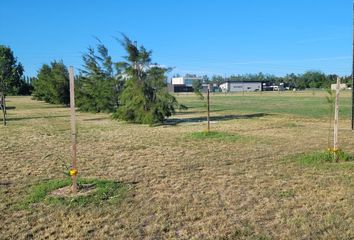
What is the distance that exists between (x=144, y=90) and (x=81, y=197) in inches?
523

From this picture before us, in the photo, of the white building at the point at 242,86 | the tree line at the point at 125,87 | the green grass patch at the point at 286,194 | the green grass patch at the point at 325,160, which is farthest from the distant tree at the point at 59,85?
the white building at the point at 242,86

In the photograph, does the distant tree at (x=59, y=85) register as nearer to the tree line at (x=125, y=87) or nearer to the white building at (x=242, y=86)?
the tree line at (x=125, y=87)

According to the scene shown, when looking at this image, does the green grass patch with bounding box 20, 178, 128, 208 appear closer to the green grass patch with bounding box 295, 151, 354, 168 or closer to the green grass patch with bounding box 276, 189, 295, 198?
the green grass patch with bounding box 276, 189, 295, 198

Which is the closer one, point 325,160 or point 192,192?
point 192,192

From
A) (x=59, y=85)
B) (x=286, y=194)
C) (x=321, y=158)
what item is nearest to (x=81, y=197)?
(x=286, y=194)

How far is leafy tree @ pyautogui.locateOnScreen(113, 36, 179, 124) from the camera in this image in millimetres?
19016

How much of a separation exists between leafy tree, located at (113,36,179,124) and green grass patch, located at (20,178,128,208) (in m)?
11.9

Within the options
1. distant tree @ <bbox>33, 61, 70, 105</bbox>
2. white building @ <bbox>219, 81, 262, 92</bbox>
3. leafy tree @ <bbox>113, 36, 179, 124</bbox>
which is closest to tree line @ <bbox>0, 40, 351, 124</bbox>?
leafy tree @ <bbox>113, 36, 179, 124</bbox>

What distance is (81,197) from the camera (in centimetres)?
601

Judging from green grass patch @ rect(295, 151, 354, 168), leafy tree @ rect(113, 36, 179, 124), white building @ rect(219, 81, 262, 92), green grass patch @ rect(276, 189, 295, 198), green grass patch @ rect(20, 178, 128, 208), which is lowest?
green grass patch @ rect(20, 178, 128, 208)

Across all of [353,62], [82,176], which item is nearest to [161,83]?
[353,62]

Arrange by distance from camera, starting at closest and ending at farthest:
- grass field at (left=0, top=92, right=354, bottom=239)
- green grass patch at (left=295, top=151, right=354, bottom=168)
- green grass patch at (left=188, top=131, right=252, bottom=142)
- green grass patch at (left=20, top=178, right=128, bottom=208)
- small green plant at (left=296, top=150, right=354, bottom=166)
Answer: grass field at (left=0, top=92, right=354, bottom=239)
green grass patch at (left=20, top=178, right=128, bottom=208)
green grass patch at (left=295, top=151, right=354, bottom=168)
small green plant at (left=296, top=150, right=354, bottom=166)
green grass patch at (left=188, top=131, right=252, bottom=142)

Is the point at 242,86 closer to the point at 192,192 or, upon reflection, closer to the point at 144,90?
the point at 144,90

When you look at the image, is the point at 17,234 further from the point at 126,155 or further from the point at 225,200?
the point at 126,155
